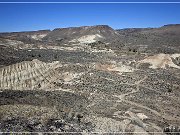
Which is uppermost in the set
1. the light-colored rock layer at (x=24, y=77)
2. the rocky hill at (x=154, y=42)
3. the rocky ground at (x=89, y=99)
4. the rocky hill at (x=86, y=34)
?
the rocky hill at (x=86, y=34)

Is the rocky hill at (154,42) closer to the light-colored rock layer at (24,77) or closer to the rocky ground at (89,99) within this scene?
the rocky ground at (89,99)

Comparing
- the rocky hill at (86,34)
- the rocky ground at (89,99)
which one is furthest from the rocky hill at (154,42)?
the rocky ground at (89,99)

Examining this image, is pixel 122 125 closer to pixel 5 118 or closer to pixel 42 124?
pixel 42 124

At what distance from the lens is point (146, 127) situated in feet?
80.4

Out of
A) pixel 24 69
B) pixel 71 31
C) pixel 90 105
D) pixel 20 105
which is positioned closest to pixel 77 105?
pixel 90 105

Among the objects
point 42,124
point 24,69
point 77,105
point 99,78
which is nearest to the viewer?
point 42,124

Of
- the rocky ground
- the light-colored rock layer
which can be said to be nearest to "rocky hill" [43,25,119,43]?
the rocky ground

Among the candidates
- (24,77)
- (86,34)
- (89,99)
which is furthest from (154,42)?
(89,99)

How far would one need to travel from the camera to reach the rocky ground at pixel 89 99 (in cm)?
2398

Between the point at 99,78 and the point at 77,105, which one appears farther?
the point at 99,78

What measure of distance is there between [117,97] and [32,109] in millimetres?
11784

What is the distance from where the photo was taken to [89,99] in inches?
1305

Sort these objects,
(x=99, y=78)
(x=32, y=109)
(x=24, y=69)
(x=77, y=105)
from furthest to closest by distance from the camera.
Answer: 1. (x=99, y=78)
2. (x=24, y=69)
3. (x=77, y=105)
4. (x=32, y=109)

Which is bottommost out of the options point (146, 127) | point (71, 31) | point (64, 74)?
point (146, 127)
